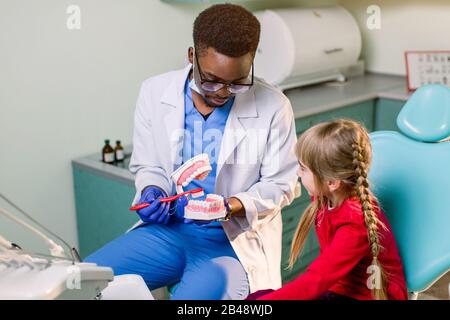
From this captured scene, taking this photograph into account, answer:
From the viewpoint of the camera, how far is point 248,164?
5.83 feet

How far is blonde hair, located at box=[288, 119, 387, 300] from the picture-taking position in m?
1.39

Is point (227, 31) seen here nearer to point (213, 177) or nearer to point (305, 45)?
point (213, 177)

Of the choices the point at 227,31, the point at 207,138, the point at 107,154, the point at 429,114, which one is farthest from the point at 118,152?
the point at 429,114

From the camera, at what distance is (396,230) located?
1.53 metres

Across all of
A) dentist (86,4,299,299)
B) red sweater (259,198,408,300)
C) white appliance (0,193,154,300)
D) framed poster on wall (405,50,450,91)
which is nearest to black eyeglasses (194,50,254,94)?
dentist (86,4,299,299)

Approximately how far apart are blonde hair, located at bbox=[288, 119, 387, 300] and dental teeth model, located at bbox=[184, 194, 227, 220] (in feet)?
0.83

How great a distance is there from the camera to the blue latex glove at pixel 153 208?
1.66 metres

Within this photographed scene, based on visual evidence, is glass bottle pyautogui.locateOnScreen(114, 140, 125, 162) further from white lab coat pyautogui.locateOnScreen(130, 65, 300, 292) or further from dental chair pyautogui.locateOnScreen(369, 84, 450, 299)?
dental chair pyautogui.locateOnScreen(369, 84, 450, 299)

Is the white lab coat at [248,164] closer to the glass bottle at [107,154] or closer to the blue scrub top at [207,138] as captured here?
the blue scrub top at [207,138]

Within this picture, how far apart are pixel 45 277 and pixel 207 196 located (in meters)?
0.69

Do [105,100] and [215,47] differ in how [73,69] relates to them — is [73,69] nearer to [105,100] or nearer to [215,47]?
[105,100]

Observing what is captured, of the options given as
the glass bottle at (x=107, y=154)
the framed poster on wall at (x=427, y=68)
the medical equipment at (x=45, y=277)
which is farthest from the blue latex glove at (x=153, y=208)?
the framed poster on wall at (x=427, y=68)
